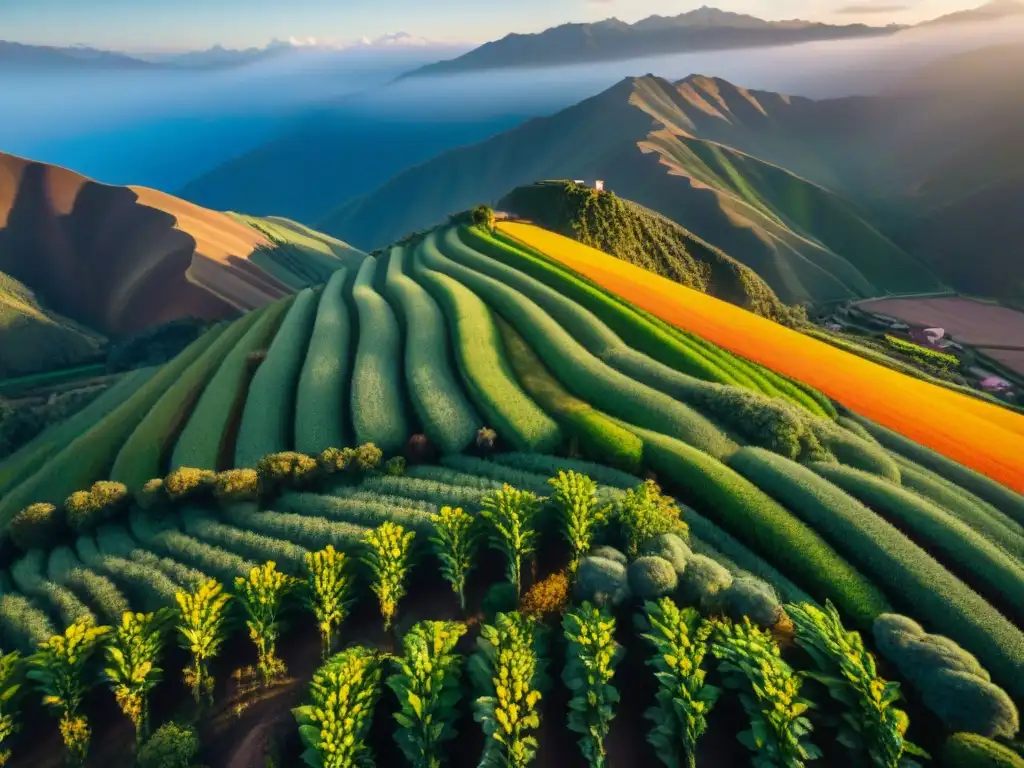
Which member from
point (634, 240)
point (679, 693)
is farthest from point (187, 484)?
point (634, 240)

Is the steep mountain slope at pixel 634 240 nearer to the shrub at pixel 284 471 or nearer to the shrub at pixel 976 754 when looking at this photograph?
the shrub at pixel 284 471

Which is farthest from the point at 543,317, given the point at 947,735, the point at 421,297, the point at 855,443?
the point at 947,735

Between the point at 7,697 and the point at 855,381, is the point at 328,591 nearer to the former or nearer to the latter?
the point at 7,697

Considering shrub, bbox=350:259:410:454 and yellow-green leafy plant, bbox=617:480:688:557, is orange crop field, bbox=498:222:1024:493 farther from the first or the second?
yellow-green leafy plant, bbox=617:480:688:557

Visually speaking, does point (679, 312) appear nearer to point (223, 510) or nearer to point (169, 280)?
point (223, 510)

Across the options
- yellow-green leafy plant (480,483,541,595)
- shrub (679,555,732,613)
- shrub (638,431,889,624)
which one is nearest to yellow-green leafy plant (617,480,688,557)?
shrub (679,555,732,613)

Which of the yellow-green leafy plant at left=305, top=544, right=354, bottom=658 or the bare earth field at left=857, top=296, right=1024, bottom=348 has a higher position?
the yellow-green leafy plant at left=305, top=544, right=354, bottom=658
